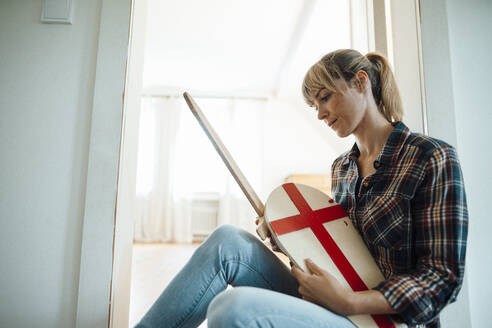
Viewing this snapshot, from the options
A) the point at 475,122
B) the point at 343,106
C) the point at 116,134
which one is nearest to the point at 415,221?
the point at 343,106

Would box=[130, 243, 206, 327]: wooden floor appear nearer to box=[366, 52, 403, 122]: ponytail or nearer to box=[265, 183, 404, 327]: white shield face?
box=[265, 183, 404, 327]: white shield face

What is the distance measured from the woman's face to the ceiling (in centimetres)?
131

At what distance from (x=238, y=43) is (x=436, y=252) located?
3.10m

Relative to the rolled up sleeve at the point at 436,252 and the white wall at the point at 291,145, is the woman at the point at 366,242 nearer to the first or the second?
the rolled up sleeve at the point at 436,252

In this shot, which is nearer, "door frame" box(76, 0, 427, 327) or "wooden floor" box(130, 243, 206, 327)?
"door frame" box(76, 0, 427, 327)

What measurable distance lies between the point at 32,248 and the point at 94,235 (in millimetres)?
227

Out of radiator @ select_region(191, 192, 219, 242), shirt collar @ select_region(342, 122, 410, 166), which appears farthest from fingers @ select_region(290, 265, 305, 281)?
radiator @ select_region(191, 192, 219, 242)

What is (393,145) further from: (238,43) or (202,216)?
(202,216)

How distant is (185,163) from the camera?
4410 mm

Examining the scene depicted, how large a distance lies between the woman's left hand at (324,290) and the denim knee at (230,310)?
5.9 inches

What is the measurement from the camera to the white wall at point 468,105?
2.86 ft

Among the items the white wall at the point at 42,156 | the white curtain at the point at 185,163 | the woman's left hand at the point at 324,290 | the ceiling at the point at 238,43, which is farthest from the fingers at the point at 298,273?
the white curtain at the point at 185,163

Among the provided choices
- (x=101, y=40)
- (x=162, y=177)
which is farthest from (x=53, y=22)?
(x=162, y=177)

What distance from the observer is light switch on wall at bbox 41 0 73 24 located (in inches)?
40.4
